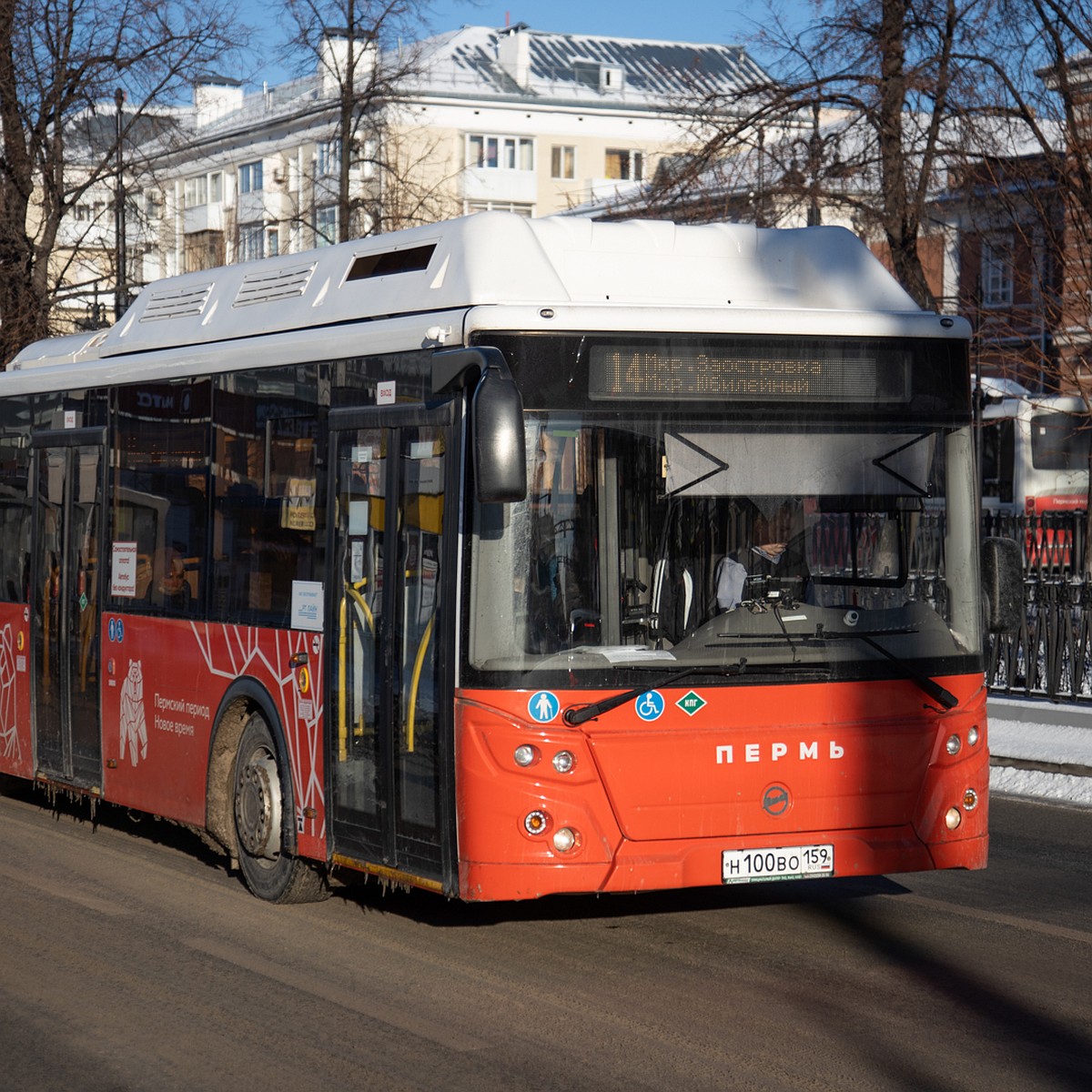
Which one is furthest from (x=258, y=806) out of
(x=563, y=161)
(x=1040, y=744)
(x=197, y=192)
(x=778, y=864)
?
(x=563, y=161)

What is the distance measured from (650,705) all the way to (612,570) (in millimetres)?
568

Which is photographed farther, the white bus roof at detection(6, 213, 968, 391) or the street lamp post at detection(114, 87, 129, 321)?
the street lamp post at detection(114, 87, 129, 321)

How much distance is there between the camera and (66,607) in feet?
36.8

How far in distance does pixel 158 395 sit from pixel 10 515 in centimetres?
250

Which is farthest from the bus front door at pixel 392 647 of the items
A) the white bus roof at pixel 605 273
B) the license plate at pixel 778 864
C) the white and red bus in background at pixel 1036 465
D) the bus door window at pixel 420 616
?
the white and red bus in background at pixel 1036 465

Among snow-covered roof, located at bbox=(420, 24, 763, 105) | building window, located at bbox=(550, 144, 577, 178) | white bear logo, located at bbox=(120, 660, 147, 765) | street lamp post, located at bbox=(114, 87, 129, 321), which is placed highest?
snow-covered roof, located at bbox=(420, 24, 763, 105)

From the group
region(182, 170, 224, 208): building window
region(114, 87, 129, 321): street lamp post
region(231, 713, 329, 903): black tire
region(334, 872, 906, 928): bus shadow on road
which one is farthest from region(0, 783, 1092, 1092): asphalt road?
region(182, 170, 224, 208): building window

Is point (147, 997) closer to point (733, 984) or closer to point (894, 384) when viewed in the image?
point (733, 984)

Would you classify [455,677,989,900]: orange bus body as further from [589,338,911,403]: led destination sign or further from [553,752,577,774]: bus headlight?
[589,338,911,403]: led destination sign

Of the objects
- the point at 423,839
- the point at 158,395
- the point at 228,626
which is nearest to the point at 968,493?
the point at 423,839

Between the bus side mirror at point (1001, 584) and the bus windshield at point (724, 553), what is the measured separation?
0.58 ft

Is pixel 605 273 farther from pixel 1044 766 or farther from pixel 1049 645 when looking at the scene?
pixel 1049 645

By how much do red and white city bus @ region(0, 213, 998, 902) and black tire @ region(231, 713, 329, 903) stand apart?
0.02 m

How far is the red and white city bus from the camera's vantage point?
24.1ft
